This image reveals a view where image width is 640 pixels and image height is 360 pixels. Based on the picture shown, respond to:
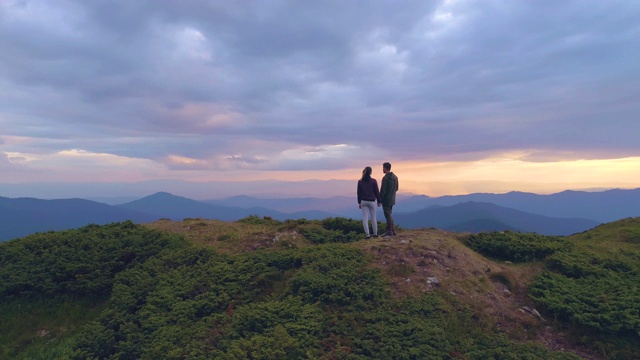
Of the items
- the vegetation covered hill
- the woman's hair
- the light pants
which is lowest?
the vegetation covered hill

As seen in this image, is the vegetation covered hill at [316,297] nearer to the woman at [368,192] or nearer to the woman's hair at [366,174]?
the woman at [368,192]

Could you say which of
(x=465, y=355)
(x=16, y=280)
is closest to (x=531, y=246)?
(x=465, y=355)

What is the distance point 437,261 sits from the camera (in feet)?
42.9

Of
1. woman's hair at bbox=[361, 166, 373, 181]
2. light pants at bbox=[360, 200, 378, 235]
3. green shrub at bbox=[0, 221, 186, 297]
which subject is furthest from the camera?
light pants at bbox=[360, 200, 378, 235]

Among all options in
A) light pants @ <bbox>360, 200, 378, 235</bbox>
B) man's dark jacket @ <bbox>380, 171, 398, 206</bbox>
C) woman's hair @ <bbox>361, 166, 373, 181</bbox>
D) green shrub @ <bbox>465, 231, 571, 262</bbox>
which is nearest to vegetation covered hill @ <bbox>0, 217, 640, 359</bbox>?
green shrub @ <bbox>465, 231, 571, 262</bbox>

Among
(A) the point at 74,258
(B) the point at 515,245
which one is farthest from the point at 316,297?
(A) the point at 74,258

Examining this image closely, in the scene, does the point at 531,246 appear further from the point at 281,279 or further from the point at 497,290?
the point at 281,279

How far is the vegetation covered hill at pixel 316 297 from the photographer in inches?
363

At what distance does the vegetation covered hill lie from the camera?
9227mm

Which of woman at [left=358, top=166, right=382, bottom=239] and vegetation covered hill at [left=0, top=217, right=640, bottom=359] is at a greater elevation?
woman at [left=358, top=166, right=382, bottom=239]

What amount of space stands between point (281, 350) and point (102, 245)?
11.1 m

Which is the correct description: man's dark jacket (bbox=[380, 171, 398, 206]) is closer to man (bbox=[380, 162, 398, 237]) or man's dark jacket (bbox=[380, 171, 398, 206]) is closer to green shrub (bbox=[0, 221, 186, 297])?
man (bbox=[380, 162, 398, 237])

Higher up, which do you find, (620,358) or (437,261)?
(437,261)

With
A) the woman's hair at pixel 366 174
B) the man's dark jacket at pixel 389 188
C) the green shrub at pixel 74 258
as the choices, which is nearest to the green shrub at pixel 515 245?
the man's dark jacket at pixel 389 188
